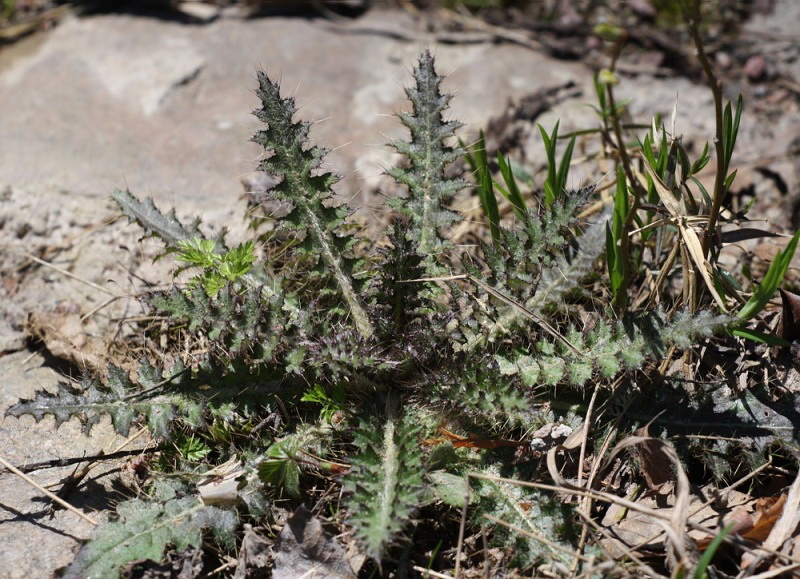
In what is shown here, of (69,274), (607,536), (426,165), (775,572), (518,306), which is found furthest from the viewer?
(69,274)

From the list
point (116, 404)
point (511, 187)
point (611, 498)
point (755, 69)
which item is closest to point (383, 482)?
point (611, 498)

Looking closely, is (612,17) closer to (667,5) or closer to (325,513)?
(667,5)

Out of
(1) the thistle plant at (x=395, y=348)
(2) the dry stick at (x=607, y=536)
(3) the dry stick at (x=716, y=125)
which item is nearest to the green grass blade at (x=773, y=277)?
(1) the thistle plant at (x=395, y=348)

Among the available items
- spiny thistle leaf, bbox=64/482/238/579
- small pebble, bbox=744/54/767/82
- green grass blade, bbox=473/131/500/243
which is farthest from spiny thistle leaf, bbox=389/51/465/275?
small pebble, bbox=744/54/767/82

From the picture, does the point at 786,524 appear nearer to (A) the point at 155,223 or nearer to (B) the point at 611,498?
(B) the point at 611,498

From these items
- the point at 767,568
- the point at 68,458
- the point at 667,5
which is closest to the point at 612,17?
the point at 667,5

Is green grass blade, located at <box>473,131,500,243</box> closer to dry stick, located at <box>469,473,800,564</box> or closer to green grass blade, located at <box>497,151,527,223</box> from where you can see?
green grass blade, located at <box>497,151,527,223</box>

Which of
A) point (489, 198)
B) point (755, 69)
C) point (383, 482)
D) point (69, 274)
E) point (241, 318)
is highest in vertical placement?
point (755, 69)

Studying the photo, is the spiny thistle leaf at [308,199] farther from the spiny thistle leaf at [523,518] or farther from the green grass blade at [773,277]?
the green grass blade at [773,277]
